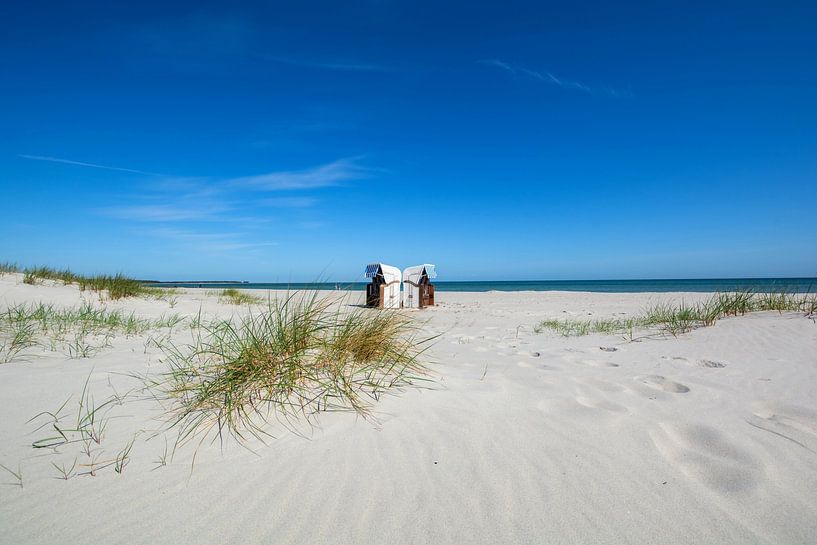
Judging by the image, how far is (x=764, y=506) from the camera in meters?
1.40

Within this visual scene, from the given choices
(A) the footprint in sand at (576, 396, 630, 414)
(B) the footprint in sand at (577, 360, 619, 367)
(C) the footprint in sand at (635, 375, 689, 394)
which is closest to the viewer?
(A) the footprint in sand at (576, 396, 630, 414)

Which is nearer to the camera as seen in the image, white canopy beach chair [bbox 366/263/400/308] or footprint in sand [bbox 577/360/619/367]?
footprint in sand [bbox 577/360/619/367]

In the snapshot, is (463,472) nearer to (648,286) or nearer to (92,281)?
(92,281)

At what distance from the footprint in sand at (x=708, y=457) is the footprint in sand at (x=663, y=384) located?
0.65m

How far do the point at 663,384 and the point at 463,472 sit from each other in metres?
1.92

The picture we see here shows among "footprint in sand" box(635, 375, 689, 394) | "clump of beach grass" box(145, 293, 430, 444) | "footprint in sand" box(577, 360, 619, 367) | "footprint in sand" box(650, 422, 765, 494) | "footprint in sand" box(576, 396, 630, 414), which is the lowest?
"footprint in sand" box(650, 422, 765, 494)

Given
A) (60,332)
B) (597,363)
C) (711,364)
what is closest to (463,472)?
(597,363)

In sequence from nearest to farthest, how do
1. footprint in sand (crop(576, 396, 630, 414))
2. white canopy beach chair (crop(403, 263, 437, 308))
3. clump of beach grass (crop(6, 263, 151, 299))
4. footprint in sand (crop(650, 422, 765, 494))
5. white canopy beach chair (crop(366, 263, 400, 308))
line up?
footprint in sand (crop(650, 422, 765, 494)), footprint in sand (crop(576, 396, 630, 414)), clump of beach grass (crop(6, 263, 151, 299)), white canopy beach chair (crop(366, 263, 400, 308)), white canopy beach chair (crop(403, 263, 437, 308))

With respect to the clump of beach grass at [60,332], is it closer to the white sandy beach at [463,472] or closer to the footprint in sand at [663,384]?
the white sandy beach at [463,472]

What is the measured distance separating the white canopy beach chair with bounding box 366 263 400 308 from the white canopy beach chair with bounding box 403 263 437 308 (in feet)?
1.12

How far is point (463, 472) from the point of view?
160cm

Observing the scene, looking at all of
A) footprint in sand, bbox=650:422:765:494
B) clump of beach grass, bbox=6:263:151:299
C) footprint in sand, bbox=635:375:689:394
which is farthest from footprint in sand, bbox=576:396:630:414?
clump of beach grass, bbox=6:263:151:299

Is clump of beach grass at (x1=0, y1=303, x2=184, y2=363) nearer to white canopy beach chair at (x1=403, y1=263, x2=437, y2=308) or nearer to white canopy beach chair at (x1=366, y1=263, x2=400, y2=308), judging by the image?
white canopy beach chair at (x1=366, y1=263, x2=400, y2=308)

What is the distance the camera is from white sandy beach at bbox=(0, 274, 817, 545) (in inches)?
51.1
